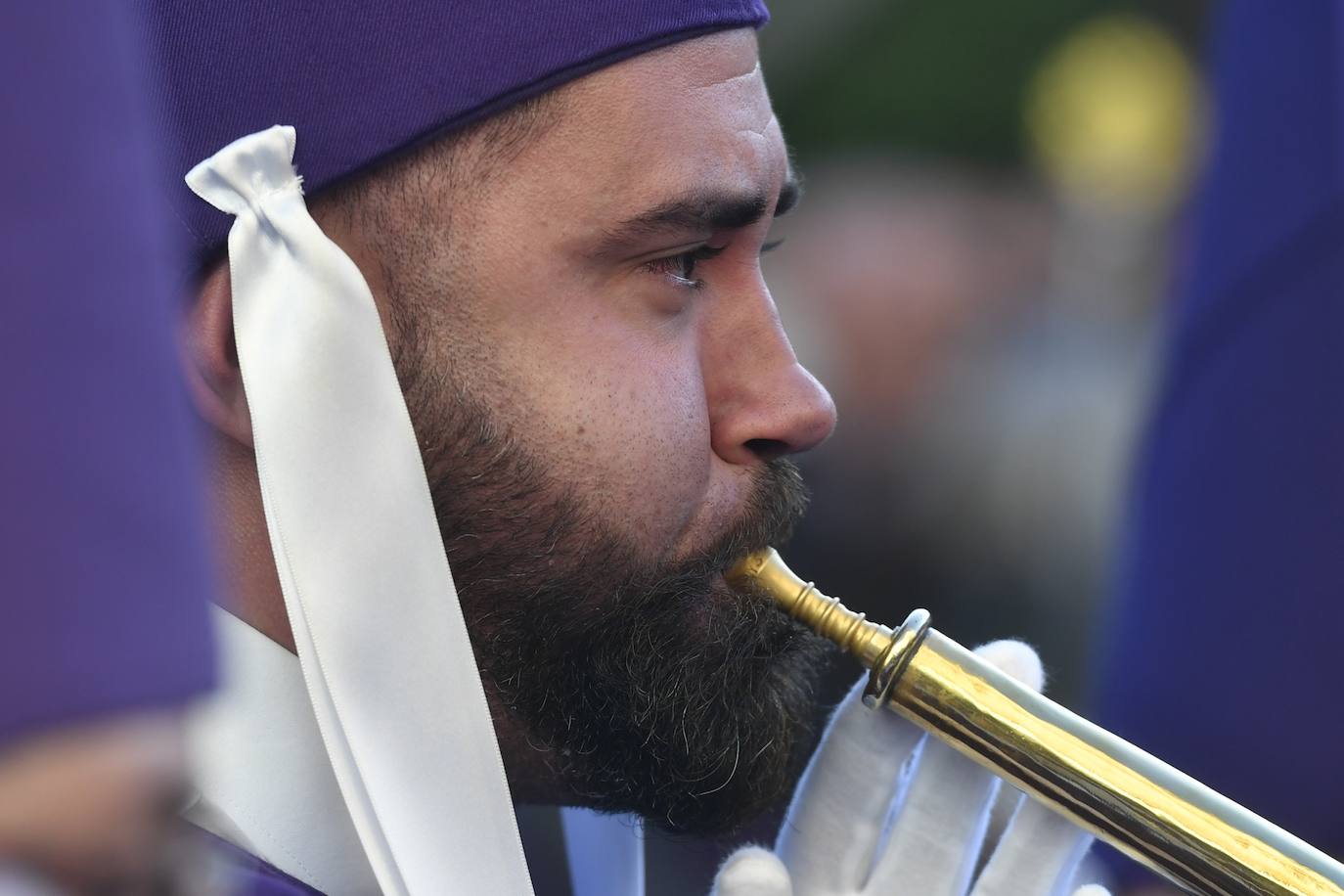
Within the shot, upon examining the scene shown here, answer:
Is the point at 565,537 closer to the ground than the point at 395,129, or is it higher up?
closer to the ground

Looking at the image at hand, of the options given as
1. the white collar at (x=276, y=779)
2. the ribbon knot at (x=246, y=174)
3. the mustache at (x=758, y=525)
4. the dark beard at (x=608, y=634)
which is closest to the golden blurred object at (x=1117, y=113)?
the mustache at (x=758, y=525)

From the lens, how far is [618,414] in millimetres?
1803

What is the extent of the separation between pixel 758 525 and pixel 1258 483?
1050mm

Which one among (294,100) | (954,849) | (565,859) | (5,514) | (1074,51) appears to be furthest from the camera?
(1074,51)

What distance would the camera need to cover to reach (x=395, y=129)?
1763mm

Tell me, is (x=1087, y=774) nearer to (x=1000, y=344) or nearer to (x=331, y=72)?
(x=331, y=72)

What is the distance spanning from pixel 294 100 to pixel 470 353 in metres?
0.32

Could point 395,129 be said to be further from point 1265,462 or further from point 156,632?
point 1265,462

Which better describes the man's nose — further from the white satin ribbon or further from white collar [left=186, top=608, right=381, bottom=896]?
white collar [left=186, top=608, right=381, bottom=896]

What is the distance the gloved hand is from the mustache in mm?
203

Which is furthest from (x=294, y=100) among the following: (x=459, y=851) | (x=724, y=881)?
(x=724, y=881)

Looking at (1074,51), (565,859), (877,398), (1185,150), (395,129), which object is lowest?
(565,859)

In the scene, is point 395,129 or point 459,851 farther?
point 395,129

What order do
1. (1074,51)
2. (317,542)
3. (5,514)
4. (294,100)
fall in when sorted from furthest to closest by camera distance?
(1074,51) < (294,100) < (317,542) < (5,514)
